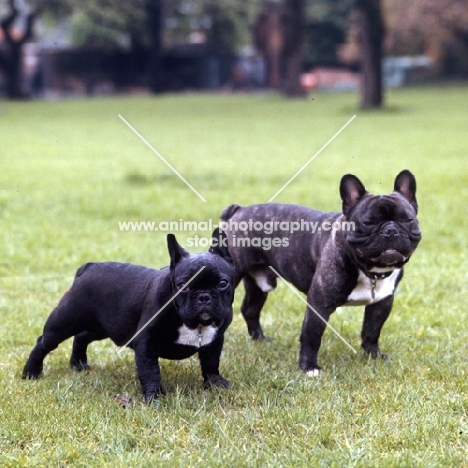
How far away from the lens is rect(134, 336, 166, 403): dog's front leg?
464 centimetres

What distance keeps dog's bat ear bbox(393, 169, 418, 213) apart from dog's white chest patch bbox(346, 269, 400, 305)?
1.53 ft

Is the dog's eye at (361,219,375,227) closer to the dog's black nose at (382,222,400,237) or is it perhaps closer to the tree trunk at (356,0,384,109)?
the dog's black nose at (382,222,400,237)

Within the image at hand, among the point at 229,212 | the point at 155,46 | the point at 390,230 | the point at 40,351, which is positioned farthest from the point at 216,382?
the point at 155,46

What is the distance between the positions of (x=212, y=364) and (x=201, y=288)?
0.66 metres

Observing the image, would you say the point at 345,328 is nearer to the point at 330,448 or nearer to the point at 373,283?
the point at 373,283

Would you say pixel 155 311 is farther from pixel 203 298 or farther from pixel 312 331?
pixel 312 331

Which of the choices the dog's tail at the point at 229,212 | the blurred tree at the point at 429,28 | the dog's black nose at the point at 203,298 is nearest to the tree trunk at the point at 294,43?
the blurred tree at the point at 429,28

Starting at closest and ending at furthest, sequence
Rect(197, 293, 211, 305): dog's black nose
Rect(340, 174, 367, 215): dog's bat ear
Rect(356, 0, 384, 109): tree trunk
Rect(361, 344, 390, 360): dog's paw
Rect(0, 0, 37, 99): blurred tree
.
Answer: Rect(197, 293, 211, 305): dog's black nose
Rect(340, 174, 367, 215): dog's bat ear
Rect(361, 344, 390, 360): dog's paw
Rect(356, 0, 384, 109): tree trunk
Rect(0, 0, 37, 99): blurred tree

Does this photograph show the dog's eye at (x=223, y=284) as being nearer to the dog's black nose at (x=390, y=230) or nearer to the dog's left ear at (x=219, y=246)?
the dog's left ear at (x=219, y=246)

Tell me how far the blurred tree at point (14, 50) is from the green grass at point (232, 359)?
3551 cm

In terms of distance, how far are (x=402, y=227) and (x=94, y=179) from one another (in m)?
10.7

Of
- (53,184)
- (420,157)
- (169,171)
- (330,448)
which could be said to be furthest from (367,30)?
(330,448)

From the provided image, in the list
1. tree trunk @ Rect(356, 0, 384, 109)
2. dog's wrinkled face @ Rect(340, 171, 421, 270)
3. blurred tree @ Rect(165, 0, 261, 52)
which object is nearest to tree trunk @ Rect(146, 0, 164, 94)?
blurred tree @ Rect(165, 0, 261, 52)

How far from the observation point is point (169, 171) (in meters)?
15.8
